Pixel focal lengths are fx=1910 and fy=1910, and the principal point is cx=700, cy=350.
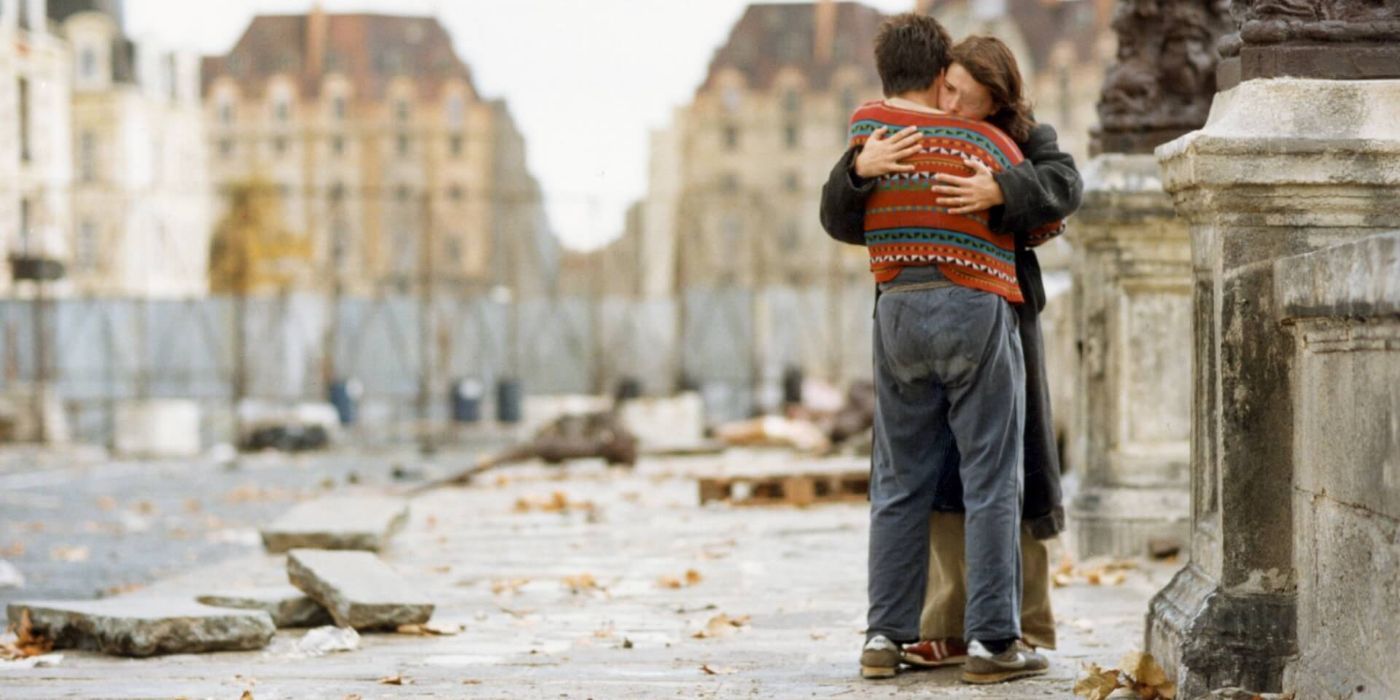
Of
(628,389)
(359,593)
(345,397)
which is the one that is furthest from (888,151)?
(345,397)

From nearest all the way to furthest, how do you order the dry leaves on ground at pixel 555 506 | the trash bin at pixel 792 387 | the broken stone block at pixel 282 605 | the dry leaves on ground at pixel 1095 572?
the broken stone block at pixel 282 605
the dry leaves on ground at pixel 1095 572
the dry leaves on ground at pixel 555 506
the trash bin at pixel 792 387

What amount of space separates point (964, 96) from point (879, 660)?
1.50 m

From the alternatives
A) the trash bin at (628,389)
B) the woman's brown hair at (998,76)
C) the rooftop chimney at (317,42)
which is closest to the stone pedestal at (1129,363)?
the woman's brown hair at (998,76)

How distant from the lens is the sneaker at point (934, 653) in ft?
17.1

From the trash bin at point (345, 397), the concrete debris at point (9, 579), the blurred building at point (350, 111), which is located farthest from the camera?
the blurred building at point (350, 111)

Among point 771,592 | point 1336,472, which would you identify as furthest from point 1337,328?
point 771,592

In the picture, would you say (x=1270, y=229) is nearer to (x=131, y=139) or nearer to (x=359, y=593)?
(x=359, y=593)

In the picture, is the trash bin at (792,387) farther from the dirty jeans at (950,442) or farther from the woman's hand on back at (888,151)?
the woman's hand on back at (888,151)

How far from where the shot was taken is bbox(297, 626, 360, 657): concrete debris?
6027 millimetres

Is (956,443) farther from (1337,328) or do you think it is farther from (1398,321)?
(1398,321)

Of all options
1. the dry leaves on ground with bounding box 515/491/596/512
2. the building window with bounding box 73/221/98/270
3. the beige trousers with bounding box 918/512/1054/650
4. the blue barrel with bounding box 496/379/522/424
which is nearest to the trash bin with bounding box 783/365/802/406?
the blue barrel with bounding box 496/379/522/424

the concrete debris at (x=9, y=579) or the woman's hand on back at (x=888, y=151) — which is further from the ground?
the woman's hand on back at (x=888, y=151)

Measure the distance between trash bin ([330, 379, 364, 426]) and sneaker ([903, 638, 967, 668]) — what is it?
32327 mm

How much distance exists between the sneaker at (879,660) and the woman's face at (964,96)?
1.41m
